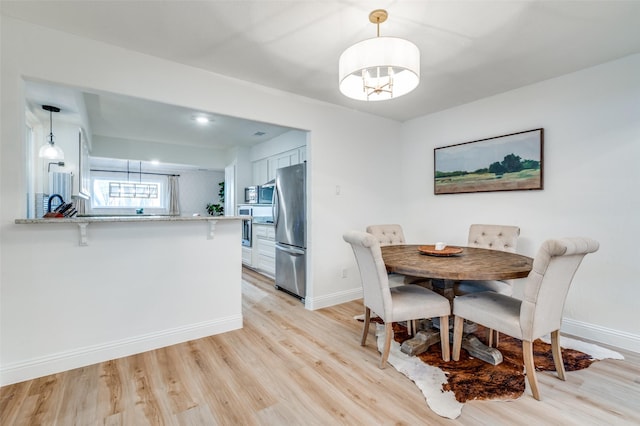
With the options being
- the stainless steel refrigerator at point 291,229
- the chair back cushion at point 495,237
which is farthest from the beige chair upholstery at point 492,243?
the stainless steel refrigerator at point 291,229

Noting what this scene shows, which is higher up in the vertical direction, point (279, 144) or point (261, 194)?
point (279, 144)

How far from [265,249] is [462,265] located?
3.55 m

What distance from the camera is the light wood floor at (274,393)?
1.61m

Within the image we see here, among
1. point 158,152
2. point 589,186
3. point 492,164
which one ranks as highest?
point 158,152

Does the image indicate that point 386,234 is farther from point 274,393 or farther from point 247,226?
point 247,226

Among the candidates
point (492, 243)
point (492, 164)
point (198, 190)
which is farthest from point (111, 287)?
point (198, 190)

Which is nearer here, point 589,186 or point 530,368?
point 530,368

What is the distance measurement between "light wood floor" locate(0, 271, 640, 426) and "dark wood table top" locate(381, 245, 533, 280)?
0.73 metres

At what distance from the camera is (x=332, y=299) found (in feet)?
11.6

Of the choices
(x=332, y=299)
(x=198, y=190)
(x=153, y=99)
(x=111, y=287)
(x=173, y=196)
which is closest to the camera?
(x=111, y=287)

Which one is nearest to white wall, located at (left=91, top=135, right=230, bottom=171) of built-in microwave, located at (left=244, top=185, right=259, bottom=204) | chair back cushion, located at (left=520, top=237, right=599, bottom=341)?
built-in microwave, located at (left=244, top=185, right=259, bottom=204)

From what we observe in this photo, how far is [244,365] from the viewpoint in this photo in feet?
7.08

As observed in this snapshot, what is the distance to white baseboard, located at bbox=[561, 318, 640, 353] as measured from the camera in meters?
2.39

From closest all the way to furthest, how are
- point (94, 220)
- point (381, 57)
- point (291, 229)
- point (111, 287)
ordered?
point (381, 57) < point (94, 220) < point (111, 287) < point (291, 229)
